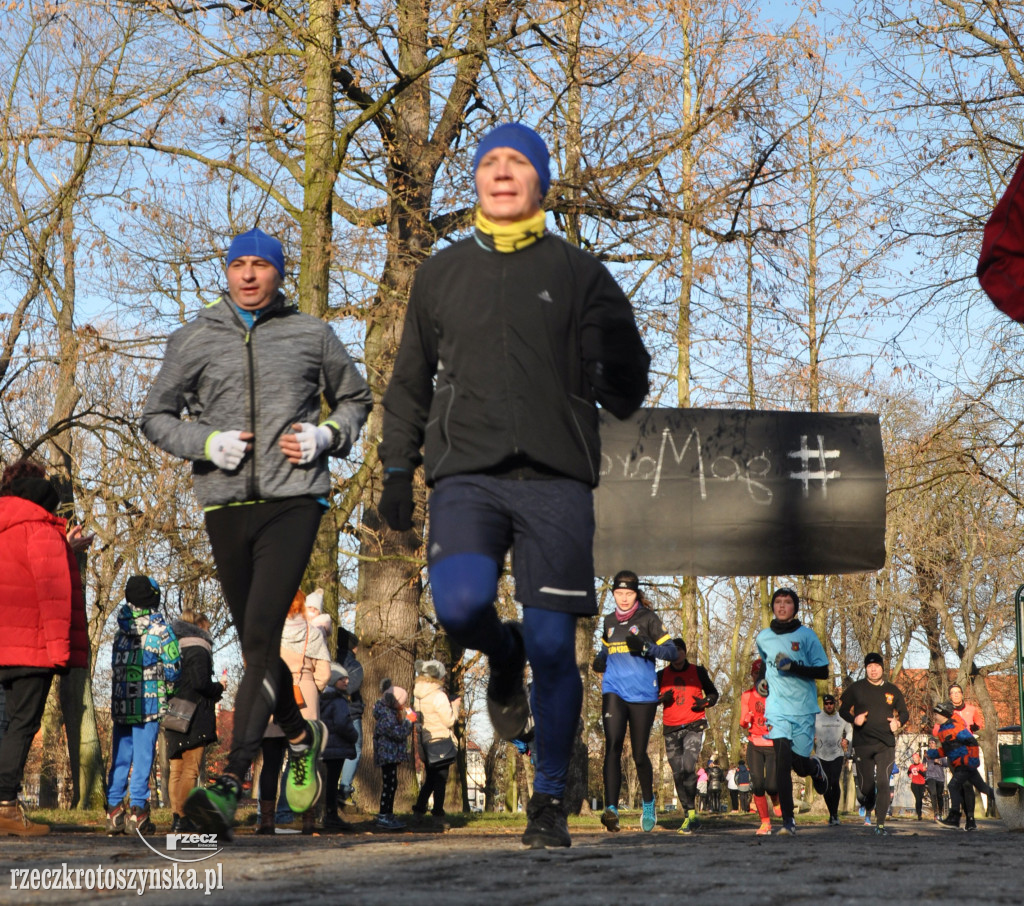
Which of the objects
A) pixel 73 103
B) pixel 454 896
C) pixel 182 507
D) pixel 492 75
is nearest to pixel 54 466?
pixel 182 507

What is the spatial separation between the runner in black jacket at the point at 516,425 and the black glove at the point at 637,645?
565cm

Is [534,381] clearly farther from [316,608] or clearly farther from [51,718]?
[51,718]

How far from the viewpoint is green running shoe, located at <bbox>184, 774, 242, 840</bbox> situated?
172 inches

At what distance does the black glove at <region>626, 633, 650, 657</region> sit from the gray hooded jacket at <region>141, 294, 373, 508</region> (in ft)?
18.3

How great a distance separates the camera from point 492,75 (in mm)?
14289

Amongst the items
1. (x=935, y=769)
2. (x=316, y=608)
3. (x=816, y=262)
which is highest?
(x=816, y=262)

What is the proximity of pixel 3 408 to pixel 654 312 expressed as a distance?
858 cm

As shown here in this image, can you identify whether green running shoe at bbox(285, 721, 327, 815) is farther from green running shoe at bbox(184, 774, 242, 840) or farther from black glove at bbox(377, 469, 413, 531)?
black glove at bbox(377, 469, 413, 531)

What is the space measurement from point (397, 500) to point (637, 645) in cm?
617

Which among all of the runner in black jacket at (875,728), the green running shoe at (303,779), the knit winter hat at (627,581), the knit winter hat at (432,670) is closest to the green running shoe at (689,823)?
the runner in black jacket at (875,728)

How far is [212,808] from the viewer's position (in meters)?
4.38

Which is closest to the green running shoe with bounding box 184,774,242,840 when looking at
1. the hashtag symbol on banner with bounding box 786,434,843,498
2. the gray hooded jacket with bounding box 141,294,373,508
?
the gray hooded jacket with bounding box 141,294,373,508

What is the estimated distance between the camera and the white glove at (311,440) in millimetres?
5070

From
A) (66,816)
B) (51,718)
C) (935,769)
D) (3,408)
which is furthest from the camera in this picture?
(51,718)
